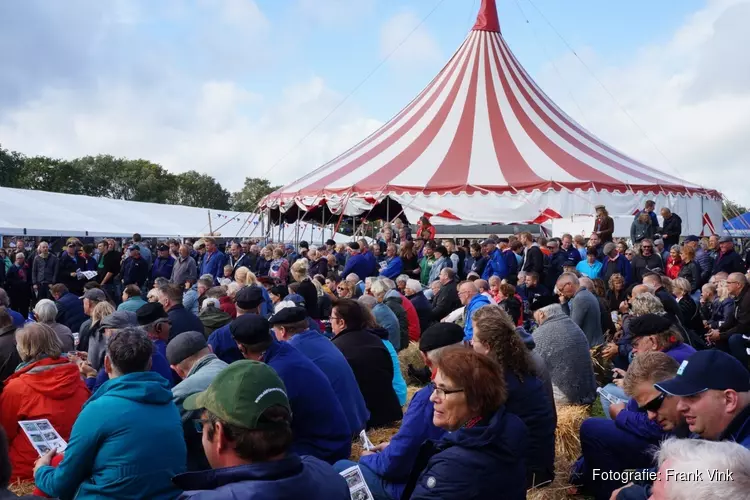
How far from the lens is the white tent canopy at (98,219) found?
20016 millimetres

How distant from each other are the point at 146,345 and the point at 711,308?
745cm

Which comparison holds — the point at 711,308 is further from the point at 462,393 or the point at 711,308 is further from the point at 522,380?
the point at 462,393

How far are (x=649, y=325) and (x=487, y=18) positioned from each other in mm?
15324

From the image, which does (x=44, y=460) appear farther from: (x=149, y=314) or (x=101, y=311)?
(x=101, y=311)

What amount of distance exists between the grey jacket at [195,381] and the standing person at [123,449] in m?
0.57

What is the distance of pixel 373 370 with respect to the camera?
5238mm

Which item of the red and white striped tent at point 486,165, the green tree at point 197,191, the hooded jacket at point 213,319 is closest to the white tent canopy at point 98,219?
the red and white striped tent at point 486,165

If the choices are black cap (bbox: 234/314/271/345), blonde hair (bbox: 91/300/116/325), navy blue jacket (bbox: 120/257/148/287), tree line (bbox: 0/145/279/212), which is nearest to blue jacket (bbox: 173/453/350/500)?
black cap (bbox: 234/314/271/345)

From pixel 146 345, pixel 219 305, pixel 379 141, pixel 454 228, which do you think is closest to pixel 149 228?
pixel 379 141

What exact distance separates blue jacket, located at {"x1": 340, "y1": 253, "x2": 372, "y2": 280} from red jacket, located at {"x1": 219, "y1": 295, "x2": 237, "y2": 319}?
4.15 m

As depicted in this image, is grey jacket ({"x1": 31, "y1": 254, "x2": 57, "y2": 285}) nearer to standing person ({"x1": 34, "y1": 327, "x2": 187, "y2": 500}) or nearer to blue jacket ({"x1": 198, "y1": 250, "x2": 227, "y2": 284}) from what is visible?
blue jacket ({"x1": 198, "y1": 250, "x2": 227, "y2": 284})

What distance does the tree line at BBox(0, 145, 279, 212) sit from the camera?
194 ft

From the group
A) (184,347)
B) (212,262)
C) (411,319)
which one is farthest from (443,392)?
(212,262)

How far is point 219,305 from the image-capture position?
719 centimetres
